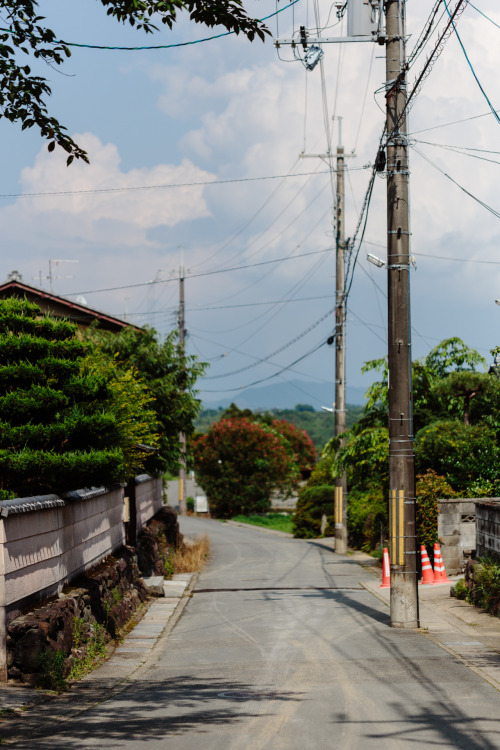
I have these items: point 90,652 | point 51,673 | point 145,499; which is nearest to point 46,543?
point 90,652

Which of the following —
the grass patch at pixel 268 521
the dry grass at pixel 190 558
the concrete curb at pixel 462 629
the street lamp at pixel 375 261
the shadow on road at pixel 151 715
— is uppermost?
the street lamp at pixel 375 261

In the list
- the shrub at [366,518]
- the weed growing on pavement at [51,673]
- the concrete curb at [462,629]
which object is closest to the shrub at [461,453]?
the concrete curb at [462,629]

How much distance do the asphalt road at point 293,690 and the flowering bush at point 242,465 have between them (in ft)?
127

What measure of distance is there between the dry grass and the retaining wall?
27.6 ft

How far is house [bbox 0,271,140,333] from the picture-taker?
32656 millimetres

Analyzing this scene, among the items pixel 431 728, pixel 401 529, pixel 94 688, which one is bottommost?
pixel 94 688

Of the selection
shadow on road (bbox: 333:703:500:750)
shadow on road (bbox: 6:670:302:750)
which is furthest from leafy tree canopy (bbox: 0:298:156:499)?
shadow on road (bbox: 333:703:500:750)

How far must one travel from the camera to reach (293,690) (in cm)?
974

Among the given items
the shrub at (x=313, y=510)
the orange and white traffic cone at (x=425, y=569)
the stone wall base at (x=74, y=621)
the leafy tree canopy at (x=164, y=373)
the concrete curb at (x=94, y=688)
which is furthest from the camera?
the shrub at (x=313, y=510)

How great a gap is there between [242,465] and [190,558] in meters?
31.9

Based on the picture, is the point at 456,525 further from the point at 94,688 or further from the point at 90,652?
the point at 94,688

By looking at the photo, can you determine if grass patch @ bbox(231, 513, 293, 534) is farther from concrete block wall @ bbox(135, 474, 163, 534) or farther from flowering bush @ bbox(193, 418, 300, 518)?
concrete block wall @ bbox(135, 474, 163, 534)

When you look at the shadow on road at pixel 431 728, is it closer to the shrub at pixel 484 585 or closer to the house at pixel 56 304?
the shrub at pixel 484 585

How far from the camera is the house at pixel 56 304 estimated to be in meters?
32.7
